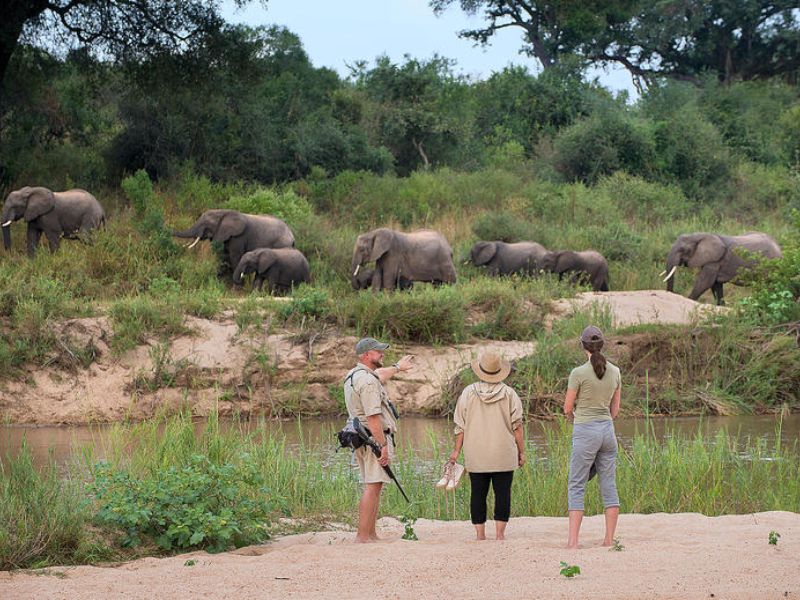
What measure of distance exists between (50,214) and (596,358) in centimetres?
1678

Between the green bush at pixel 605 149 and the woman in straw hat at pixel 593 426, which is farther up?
the green bush at pixel 605 149

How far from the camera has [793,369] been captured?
18.1 metres

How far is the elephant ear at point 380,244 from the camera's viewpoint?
23109 millimetres

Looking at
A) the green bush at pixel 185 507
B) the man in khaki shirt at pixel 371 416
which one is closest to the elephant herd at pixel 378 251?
the green bush at pixel 185 507

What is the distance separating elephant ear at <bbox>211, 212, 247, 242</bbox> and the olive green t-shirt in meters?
15.9

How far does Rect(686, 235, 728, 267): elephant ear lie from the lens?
24.6m

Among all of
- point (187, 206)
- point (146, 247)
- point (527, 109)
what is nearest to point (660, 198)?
point (527, 109)

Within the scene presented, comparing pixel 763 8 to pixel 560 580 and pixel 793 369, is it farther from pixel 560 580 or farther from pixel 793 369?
pixel 560 580

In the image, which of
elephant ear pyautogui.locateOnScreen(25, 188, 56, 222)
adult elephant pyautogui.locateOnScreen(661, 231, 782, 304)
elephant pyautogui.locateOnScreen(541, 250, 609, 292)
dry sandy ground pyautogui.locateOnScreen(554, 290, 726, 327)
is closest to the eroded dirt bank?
dry sandy ground pyautogui.locateOnScreen(554, 290, 726, 327)

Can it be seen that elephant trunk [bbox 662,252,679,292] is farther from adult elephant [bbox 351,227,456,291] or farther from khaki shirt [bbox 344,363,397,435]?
khaki shirt [bbox 344,363,397,435]

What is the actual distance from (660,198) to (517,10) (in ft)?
52.9

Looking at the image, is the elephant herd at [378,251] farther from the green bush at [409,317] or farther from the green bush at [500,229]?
the green bush at [409,317]

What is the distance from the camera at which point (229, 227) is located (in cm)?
2373

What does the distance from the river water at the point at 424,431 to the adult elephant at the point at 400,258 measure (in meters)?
5.64
